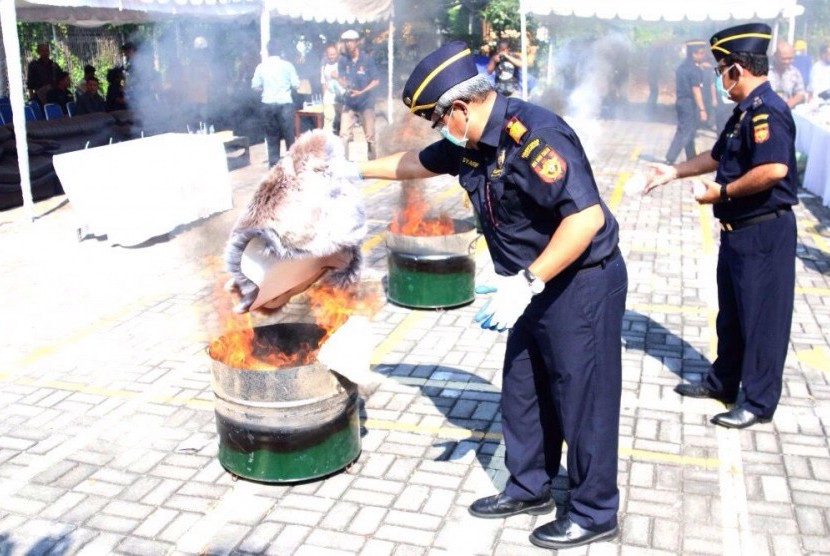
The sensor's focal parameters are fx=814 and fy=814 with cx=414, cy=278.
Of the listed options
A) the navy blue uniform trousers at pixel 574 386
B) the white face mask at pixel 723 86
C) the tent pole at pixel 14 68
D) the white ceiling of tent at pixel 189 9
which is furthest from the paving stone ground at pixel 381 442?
the white ceiling of tent at pixel 189 9

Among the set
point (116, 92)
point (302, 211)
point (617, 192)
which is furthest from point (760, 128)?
point (116, 92)

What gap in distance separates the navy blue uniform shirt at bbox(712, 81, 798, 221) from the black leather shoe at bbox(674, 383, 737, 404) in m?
1.19

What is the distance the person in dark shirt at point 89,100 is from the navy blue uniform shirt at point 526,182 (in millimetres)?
13526

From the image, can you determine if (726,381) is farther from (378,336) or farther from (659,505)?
(378,336)

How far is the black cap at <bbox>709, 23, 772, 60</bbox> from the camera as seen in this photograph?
4.55 meters

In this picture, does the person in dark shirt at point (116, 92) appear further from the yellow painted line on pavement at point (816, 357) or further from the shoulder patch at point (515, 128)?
the shoulder patch at point (515, 128)

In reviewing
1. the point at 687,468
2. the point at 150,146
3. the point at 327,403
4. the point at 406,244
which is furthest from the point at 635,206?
the point at 327,403

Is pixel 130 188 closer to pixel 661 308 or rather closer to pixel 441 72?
pixel 661 308

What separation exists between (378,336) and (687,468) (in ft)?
9.23

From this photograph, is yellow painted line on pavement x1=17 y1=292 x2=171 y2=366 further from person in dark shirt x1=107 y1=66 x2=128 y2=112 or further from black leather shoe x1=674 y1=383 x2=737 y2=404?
person in dark shirt x1=107 y1=66 x2=128 y2=112

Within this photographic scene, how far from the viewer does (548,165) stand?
10.4ft

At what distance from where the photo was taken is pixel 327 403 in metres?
4.17

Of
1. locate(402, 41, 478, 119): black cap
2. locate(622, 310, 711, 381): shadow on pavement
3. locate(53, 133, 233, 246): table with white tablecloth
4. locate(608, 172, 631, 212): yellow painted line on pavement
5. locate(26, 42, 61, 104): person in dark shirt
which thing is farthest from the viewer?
locate(26, 42, 61, 104): person in dark shirt

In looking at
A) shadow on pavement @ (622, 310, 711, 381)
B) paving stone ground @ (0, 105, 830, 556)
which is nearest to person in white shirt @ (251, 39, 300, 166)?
paving stone ground @ (0, 105, 830, 556)
